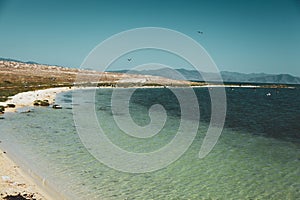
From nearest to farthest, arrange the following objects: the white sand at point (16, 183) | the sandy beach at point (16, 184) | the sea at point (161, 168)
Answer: the sandy beach at point (16, 184) < the white sand at point (16, 183) < the sea at point (161, 168)

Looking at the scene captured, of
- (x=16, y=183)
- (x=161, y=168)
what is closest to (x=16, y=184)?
(x=16, y=183)

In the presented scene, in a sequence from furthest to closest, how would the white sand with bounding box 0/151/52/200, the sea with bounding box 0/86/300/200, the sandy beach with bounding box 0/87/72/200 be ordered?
the sea with bounding box 0/86/300/200
the white sand with bounding box 0/151/52/200
the sandy beach with bounding box 0/87/72/200

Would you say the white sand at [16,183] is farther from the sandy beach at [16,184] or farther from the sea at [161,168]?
the sea at [161,168]

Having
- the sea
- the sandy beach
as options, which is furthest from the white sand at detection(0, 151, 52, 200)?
the sea

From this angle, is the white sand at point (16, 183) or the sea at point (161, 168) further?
the sea at point (161, 168)

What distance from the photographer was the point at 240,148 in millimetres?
27188

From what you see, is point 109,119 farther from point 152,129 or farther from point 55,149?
point 55,149

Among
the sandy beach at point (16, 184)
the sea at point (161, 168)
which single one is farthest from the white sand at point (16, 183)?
the sea at point (161, 168)

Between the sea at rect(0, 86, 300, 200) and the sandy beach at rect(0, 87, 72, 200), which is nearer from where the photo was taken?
the sandy beach at rect(0, 87, 72, 200)

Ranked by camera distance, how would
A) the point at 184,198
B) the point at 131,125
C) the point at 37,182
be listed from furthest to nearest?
the point at 131,125
the point at 37,182
the point at 184,198

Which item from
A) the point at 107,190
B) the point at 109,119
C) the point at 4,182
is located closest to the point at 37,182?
the point at 4,182

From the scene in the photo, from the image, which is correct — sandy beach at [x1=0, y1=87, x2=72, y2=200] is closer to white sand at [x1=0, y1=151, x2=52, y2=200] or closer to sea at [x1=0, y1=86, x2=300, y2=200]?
white sand at [x1=0, y1=151, x2=52, y2=200]

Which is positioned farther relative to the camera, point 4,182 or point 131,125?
point 131,125

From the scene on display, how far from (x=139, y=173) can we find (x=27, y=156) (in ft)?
28.7
